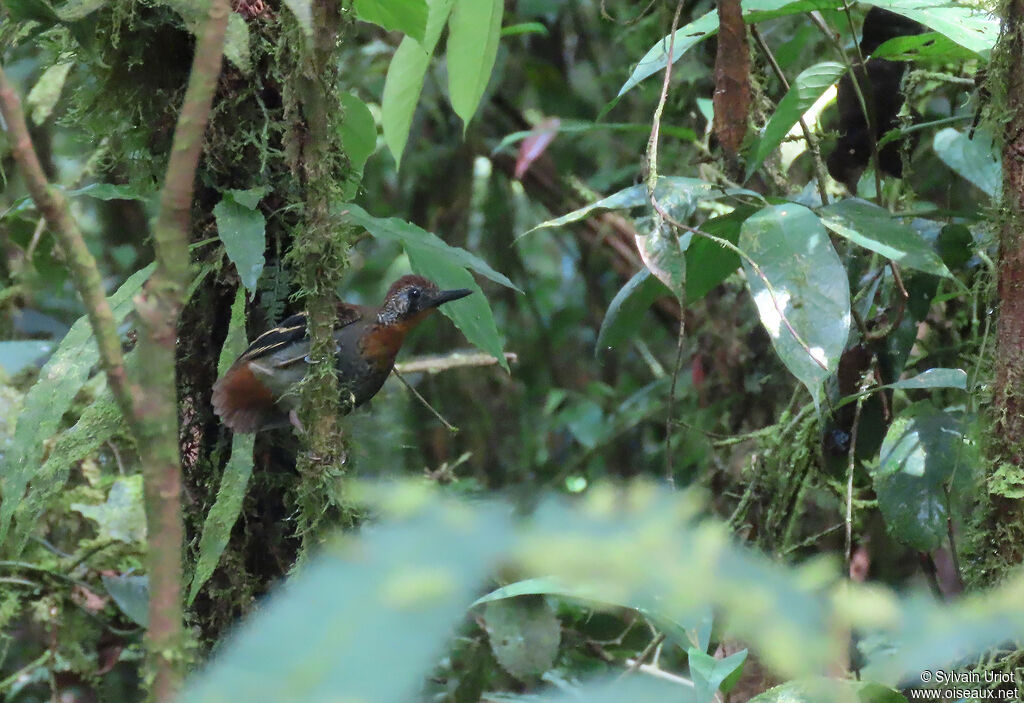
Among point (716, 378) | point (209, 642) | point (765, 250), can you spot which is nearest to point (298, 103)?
point (765, 250)

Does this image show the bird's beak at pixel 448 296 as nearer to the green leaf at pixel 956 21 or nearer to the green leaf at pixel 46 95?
the green leaf at pixel 956 21

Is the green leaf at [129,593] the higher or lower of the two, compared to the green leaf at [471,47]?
lower

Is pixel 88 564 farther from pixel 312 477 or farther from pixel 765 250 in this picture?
pixel 765 250

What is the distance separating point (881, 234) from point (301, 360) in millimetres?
1210

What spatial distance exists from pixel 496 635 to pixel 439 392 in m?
2.33

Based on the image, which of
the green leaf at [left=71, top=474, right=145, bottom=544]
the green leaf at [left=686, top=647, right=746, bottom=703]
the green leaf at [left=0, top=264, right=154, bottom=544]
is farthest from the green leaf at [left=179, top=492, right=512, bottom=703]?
the green leaf at [left=71, top=474, right=145, bottom=544]

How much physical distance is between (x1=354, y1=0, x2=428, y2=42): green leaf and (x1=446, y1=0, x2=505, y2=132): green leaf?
24 cm

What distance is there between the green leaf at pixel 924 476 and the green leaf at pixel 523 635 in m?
1.03

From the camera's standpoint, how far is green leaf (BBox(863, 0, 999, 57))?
1.85 metres

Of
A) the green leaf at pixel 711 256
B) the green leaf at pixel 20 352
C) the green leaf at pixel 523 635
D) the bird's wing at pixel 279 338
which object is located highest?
the green leaf at pixel 711 256

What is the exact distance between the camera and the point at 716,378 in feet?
12.1

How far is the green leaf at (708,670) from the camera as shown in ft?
4.65

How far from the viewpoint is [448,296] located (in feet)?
8.32

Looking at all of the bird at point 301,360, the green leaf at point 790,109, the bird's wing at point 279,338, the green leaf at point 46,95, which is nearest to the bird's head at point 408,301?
the bird at point 301,360
